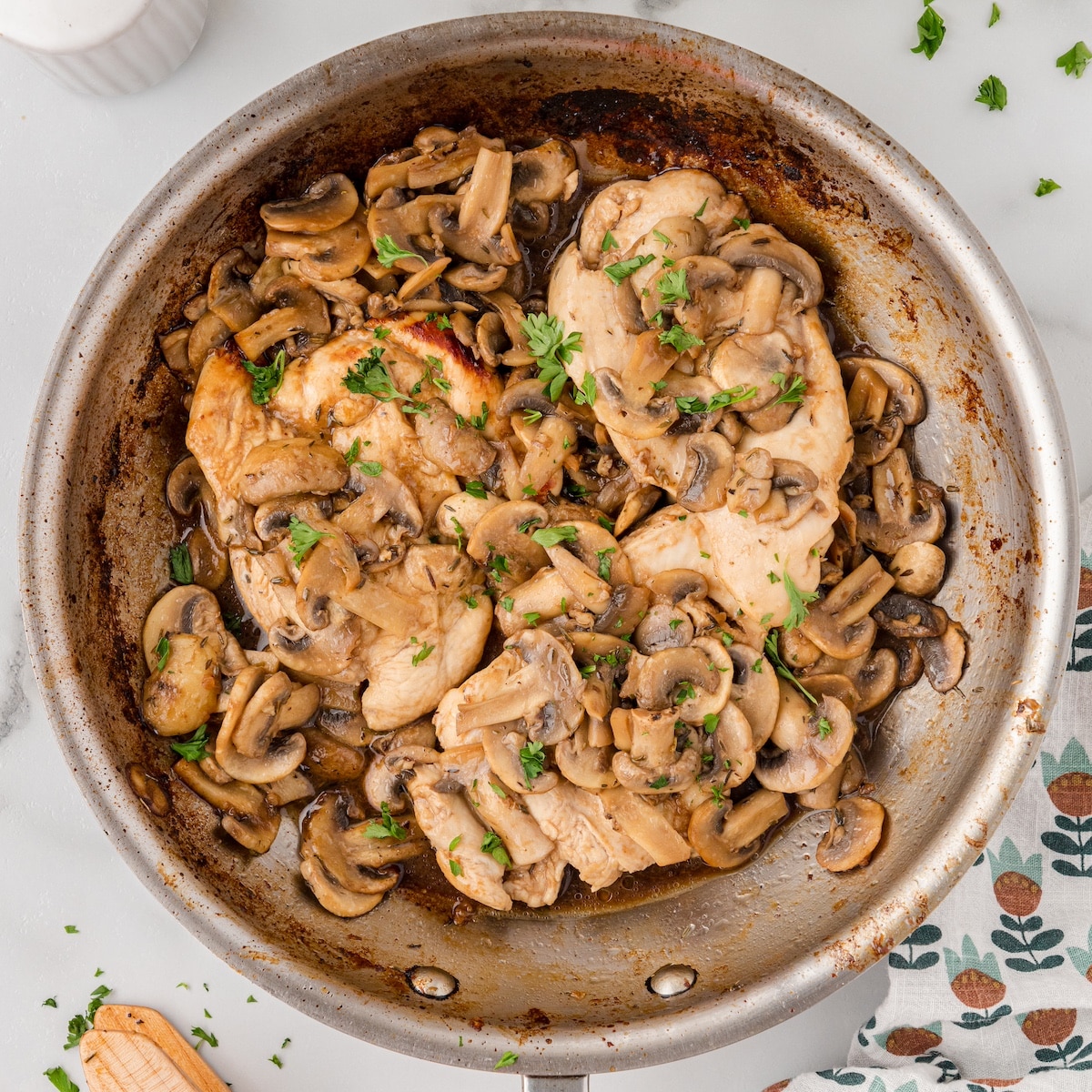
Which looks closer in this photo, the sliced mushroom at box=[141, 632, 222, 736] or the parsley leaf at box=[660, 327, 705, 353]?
the parsley leaf at box=[660, 327, 705, 353]

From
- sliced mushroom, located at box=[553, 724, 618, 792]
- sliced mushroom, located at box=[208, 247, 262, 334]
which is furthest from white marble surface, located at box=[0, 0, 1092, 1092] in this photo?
sliced mushroom, located at box=[553, 724, 618, 792]

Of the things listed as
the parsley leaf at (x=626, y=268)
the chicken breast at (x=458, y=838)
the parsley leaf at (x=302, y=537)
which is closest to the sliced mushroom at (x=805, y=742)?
the chicken breast at (x=458, y=838)

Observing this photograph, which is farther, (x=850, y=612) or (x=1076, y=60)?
(x=1076, y=60)

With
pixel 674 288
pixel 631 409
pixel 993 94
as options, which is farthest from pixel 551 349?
pixel 993 94

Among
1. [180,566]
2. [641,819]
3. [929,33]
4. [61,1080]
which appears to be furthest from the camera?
[61,1080]

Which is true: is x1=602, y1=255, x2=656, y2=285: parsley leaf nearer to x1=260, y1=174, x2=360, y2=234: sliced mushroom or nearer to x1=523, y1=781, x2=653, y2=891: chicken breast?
x1=260, y1=174, x2=360, y2=234: sliced mushroom

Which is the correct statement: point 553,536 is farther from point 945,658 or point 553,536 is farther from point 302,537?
point 945,658
